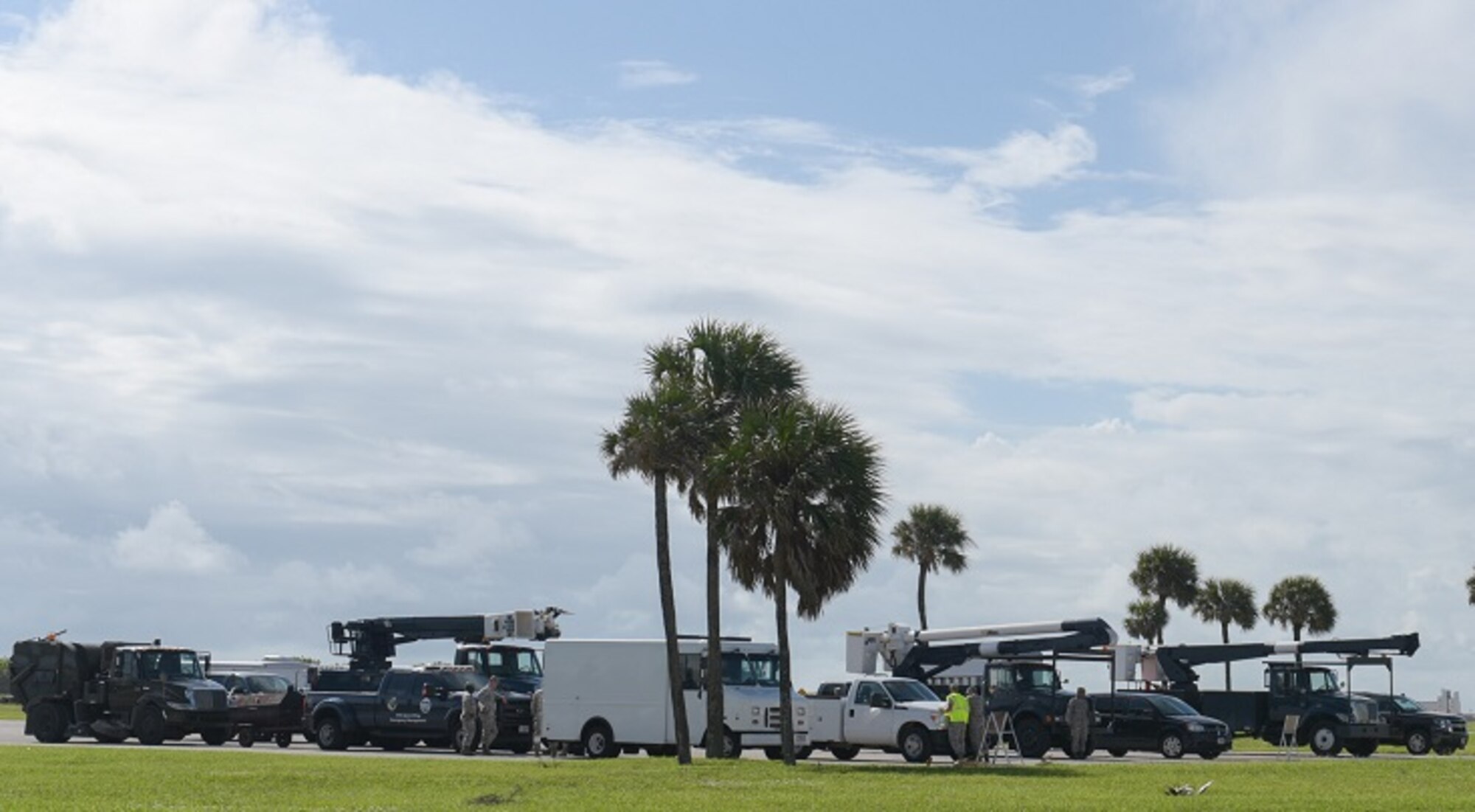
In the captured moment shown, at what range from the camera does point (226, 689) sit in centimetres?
5094

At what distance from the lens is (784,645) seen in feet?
128

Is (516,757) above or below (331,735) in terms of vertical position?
below

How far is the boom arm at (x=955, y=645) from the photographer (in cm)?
5228

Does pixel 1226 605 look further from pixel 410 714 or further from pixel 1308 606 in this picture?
pixel 410 714

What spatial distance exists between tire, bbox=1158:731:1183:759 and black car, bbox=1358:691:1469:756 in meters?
7.00

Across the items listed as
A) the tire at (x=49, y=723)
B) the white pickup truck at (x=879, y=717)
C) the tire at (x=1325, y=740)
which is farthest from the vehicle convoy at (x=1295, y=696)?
the tire at (x=49, y=723)

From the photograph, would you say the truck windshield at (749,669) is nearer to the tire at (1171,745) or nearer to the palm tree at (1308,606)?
the tire at (1171,745)

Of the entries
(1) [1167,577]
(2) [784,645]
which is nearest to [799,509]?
(2) [784,645]

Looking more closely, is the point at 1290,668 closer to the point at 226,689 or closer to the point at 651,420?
the point at 651,420

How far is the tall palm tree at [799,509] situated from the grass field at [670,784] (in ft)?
10.9

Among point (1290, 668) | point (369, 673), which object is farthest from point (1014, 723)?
point (369, 673)

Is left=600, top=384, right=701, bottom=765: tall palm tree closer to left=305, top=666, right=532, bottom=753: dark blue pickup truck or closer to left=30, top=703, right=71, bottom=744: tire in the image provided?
left=305, top=666, right=532, bottom=753: dark blue pickup truck

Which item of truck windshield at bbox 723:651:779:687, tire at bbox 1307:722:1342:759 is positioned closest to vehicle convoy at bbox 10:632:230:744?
truck windshield at bbox 723:651:779:687

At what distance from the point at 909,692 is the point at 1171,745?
23.0ft
